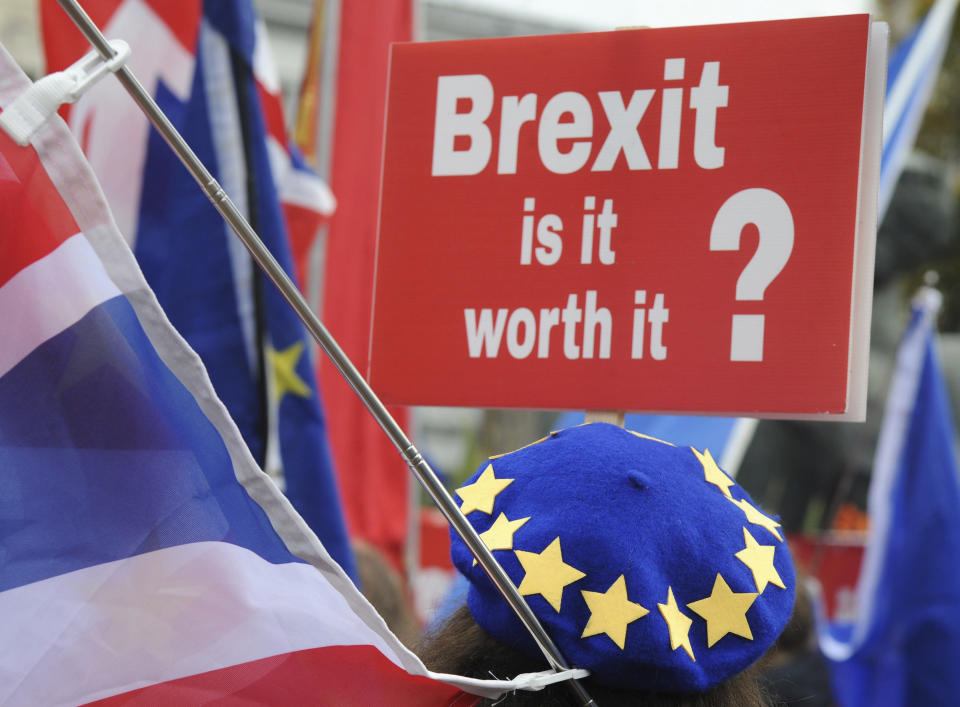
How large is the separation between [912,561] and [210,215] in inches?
82.6

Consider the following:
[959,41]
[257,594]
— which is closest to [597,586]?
[257,594]

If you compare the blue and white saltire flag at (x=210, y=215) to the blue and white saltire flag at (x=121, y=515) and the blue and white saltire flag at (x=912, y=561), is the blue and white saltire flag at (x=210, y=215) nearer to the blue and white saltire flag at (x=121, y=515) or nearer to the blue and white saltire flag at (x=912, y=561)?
the blue and white saltire flag at (x=121, y=515)

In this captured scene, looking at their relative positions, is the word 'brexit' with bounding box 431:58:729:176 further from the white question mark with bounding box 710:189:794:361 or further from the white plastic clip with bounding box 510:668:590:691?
the white plastic clip with bounding box 510:668:590:691

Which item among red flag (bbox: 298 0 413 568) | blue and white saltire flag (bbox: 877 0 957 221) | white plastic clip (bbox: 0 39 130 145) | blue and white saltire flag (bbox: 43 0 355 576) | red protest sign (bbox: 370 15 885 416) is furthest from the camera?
red flag (bbox: 298 0 413 568)

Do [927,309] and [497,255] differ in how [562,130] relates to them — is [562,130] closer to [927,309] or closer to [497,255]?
[497,255]

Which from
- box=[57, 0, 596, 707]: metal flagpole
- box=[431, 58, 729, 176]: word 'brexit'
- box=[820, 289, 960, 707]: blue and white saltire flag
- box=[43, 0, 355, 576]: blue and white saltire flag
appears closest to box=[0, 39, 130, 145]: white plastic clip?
box=[57, 0, 596, 707]: metal flagpole

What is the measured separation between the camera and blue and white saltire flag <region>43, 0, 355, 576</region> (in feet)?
7.40

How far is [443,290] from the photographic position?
1365 mm

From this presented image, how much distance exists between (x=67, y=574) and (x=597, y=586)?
0.42 m

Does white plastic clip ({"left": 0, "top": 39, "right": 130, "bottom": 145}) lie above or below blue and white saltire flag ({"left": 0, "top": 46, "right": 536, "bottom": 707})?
above

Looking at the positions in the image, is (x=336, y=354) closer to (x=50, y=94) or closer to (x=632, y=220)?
(x=50, y=94)

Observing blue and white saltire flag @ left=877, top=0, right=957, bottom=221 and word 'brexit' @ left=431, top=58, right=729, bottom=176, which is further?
blue and white saltire flag @ left=877, top=0, right=957, bottom=221

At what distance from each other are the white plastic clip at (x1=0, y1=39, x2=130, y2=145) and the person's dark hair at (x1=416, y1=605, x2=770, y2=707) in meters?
0.58

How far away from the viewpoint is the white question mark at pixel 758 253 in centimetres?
124
